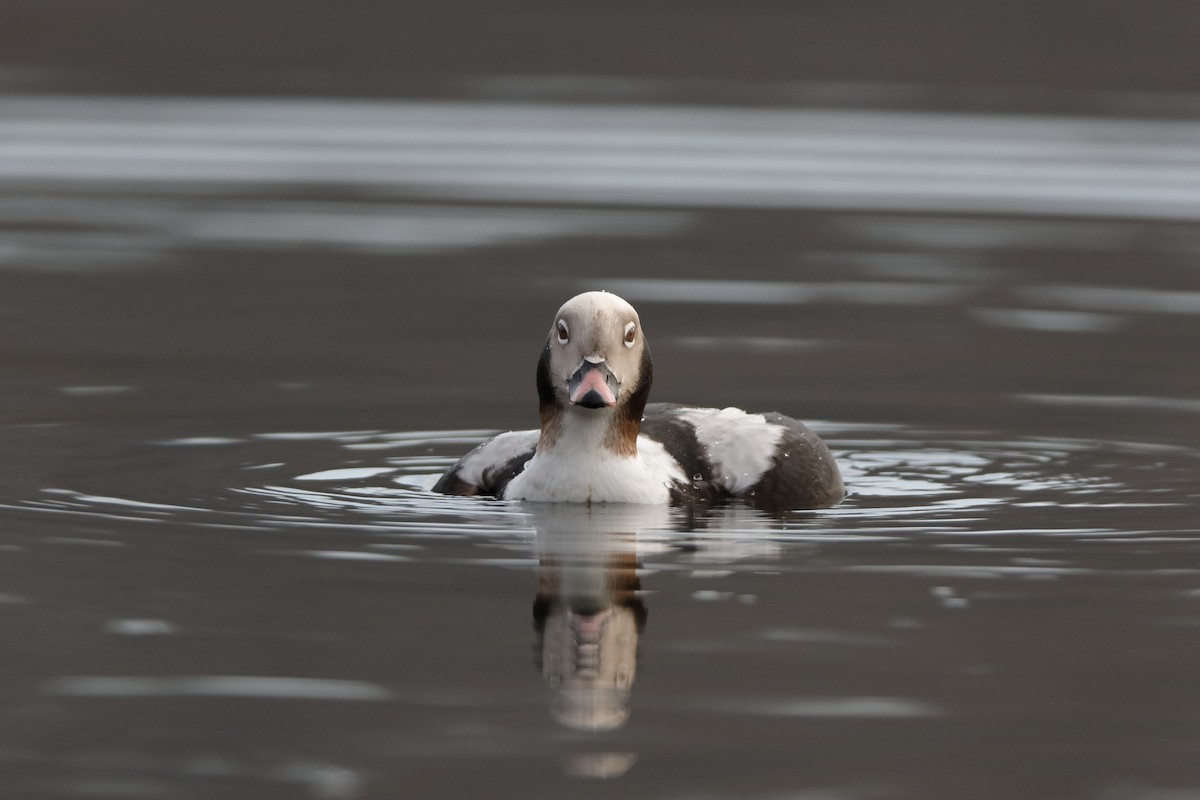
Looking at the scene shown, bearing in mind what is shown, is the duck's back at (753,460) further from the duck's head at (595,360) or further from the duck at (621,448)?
the duck's head at (595,360)

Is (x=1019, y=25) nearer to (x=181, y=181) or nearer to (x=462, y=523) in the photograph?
(x=181, y=181)

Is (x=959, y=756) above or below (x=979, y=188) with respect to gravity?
below

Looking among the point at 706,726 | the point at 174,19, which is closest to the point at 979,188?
the point at 706,726

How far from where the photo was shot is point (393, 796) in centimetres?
631

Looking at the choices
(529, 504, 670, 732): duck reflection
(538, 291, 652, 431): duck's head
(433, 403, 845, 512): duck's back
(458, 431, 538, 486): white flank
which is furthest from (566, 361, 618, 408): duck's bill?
(458, 431, 538, 486): white flank

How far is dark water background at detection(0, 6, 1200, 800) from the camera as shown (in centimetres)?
688

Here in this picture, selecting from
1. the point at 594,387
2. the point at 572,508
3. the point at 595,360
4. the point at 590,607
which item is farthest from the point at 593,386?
the point at 590,607

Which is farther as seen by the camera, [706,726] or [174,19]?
[174,19]

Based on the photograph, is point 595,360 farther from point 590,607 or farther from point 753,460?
point 590,607

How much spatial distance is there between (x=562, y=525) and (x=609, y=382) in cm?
60

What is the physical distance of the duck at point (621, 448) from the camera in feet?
32.4

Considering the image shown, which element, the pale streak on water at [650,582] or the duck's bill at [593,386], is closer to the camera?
the pale streak on water at [650,582]

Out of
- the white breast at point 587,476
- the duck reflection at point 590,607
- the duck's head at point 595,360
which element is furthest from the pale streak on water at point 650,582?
the duck's head at point 595,360

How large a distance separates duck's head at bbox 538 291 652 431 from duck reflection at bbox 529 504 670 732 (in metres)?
0.46
